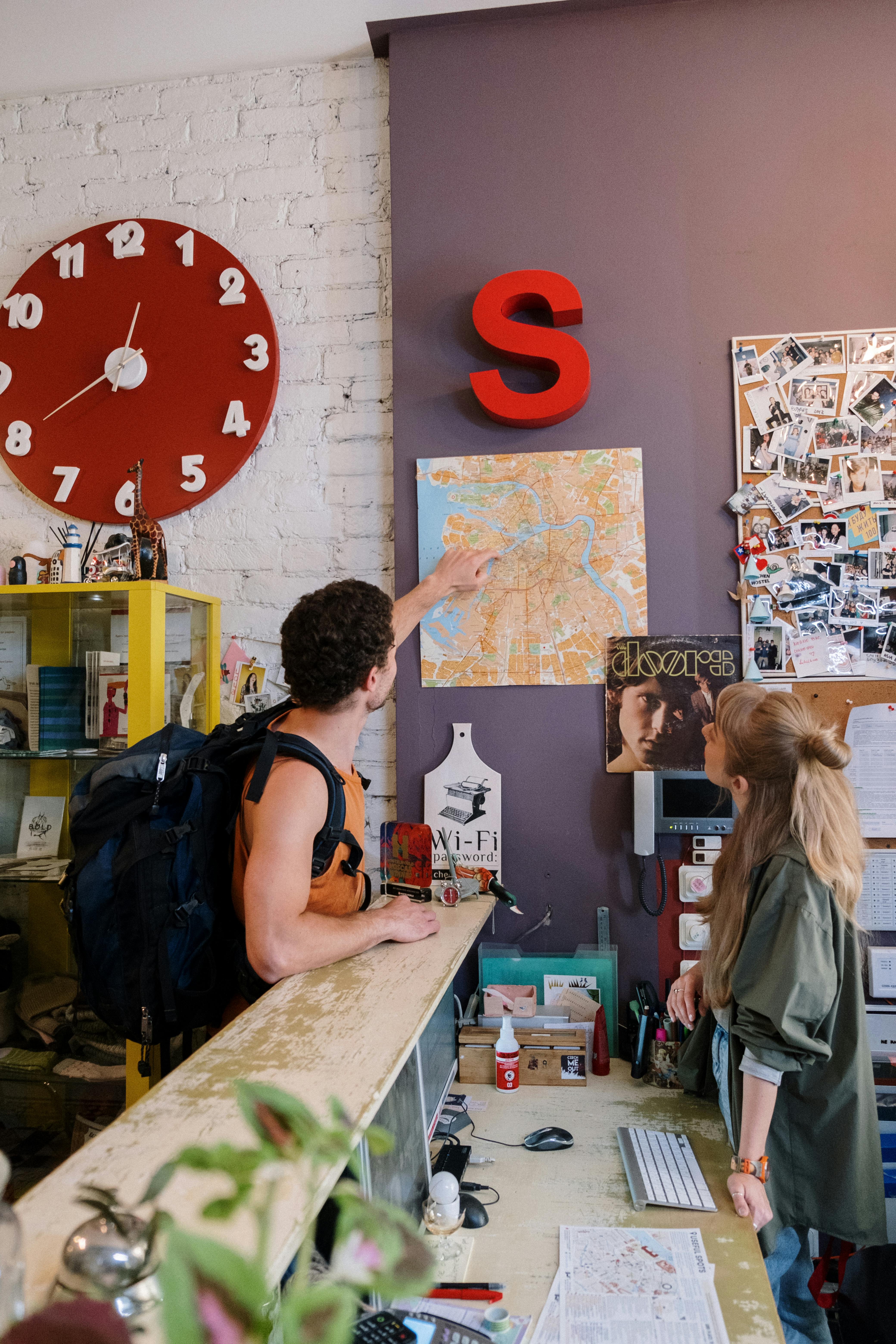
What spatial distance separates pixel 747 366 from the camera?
2.28 metres

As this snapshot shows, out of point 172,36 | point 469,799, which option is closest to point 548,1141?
point 469,799

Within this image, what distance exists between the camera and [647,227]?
2.32m

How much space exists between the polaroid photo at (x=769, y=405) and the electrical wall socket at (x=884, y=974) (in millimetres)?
1364

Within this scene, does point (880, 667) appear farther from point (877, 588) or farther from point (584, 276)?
point (584, 276)

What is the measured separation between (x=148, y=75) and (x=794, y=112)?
1.86 m

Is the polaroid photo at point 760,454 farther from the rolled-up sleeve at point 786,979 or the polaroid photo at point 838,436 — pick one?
the rolled-up sleeve at point 786,979

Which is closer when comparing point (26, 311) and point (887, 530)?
Result: point (887, 530)

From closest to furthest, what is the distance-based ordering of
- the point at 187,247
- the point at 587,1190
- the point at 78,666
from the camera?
the point at 587,1190 → the point at 78,666 → the point at 187,247

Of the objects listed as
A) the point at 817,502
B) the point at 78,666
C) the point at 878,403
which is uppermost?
the point at 878,403

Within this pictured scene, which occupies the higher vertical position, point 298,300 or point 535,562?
point 298,300

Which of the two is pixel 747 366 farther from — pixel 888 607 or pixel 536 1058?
pixel 536 1058

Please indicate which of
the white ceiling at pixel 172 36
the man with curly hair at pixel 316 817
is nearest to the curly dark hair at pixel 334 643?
the man with curly hair at pixel 316 817

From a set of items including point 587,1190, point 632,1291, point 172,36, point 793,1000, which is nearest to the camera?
point 632,1291

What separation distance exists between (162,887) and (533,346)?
160 centimetres
